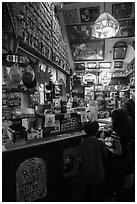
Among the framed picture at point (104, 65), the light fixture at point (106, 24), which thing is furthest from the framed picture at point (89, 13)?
the framed picture at point (104, 65)

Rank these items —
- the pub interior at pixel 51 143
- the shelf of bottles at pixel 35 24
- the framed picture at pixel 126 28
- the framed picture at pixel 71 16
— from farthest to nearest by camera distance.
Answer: the framed picture at pixel 126 28
the framed picture at pixel 71 16
the shelf of bottles at pixel 35 24
the pub interior at pixel 51 143

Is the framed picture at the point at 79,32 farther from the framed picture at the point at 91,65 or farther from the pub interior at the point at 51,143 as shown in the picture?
the pub interior at the point at 51,143

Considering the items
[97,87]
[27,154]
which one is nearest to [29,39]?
[27,154]

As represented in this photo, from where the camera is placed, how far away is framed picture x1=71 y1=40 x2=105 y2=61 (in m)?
7.83

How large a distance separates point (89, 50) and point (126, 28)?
2.11 metres

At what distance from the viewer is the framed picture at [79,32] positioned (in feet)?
21.5

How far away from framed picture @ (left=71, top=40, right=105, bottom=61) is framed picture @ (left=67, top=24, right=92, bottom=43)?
522mm

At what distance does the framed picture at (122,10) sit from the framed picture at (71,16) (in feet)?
4.36

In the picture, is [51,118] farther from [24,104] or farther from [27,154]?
[24,104]

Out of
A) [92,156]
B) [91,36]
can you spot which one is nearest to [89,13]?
[91,36]

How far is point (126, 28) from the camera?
6.51 metres

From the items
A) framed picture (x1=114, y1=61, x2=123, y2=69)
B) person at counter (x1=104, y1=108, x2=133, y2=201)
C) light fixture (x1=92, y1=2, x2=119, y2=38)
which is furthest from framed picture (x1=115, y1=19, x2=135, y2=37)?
person at counter (x1=104, y1=108, x2=133, y2=201)

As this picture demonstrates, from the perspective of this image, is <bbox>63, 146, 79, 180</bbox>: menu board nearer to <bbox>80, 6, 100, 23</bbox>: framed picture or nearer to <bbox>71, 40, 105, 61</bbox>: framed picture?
<bbox>80, 6, 100, 23</bbox>: framed picture

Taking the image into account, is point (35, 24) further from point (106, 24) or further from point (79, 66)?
point (79, 66)
